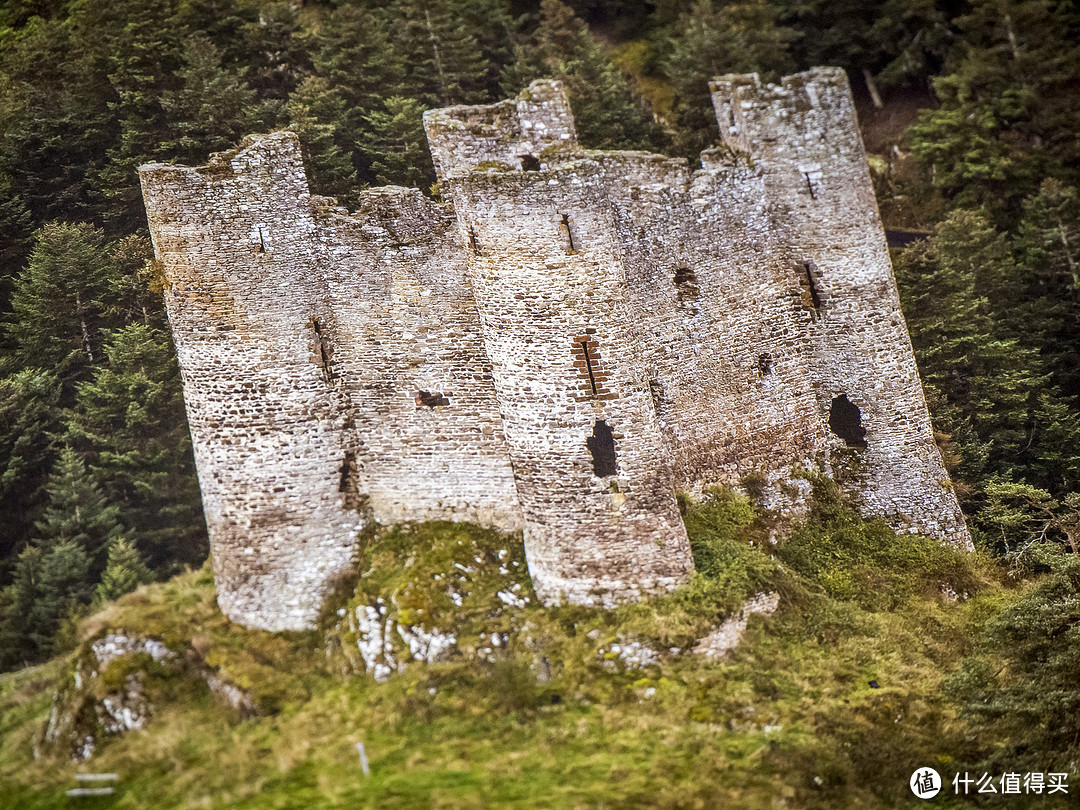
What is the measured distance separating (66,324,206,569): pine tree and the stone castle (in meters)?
3.28

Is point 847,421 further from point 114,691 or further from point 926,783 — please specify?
point 114,691

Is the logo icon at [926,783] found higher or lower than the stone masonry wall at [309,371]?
lower

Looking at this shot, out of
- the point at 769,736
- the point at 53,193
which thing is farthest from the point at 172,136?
the point at 769,736

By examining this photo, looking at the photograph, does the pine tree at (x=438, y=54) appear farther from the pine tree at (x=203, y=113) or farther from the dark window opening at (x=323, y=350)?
the dark window opening at (x=323, y=350)

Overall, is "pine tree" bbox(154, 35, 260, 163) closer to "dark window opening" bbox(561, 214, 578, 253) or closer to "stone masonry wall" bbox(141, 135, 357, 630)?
"stone masonry wall" bbox(141, 135, 357, 630)

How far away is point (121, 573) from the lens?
59.8ft

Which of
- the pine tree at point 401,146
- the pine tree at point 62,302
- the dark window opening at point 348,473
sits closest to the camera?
the dark window opening at point 348,473

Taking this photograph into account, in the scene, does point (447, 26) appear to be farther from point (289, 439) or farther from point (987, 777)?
point (987, 777)

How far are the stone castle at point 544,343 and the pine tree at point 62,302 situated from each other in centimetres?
549

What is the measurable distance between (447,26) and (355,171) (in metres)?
7.31

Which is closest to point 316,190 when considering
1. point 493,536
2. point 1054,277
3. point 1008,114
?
point 493,536

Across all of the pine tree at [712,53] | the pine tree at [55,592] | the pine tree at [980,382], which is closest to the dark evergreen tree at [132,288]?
the pine tree at [55,592]

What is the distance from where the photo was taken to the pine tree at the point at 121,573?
17859 mm

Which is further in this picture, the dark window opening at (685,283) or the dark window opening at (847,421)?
the dark window opening at (847,421)
